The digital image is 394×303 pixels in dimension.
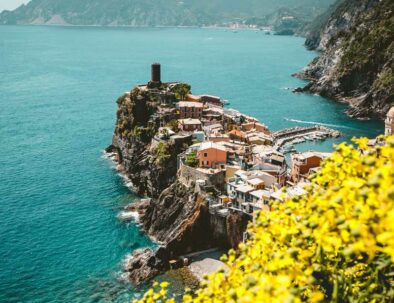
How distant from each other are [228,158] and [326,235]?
5919 centimetres

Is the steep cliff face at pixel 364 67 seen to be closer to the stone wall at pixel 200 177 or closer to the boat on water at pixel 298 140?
the boat on water at pixel 298 140

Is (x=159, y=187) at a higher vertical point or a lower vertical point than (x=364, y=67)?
lower

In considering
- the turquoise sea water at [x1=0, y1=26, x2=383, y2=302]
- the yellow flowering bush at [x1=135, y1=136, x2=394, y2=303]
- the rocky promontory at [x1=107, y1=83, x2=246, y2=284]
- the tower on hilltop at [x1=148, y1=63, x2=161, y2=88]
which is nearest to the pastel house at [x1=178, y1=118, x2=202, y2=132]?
the rocky promontory at [x1=107, y1=83, x2=246, y2=284]

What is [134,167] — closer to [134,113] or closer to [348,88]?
[134,113]

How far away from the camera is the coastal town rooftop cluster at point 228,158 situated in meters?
57.4

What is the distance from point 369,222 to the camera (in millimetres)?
9117

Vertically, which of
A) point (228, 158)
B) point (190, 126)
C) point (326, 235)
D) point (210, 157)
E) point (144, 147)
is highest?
point (326, 235)

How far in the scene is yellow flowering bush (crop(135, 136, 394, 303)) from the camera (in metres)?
9.02

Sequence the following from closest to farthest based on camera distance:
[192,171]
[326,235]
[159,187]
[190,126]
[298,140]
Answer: [326,235]
[192,171]
[159,187]
[190,126]
[298,140]

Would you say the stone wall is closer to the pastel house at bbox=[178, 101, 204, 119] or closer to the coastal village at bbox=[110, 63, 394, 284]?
the coastal village at bbox=[110, 63, 394, 284]

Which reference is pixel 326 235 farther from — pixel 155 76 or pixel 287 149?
pixel 155 76

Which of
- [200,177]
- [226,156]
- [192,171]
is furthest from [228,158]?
[200,177]

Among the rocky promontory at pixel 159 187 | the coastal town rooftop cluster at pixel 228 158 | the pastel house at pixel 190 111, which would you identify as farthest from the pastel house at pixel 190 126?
the pastel house at pixel 190 111

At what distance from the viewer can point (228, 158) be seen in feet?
227
